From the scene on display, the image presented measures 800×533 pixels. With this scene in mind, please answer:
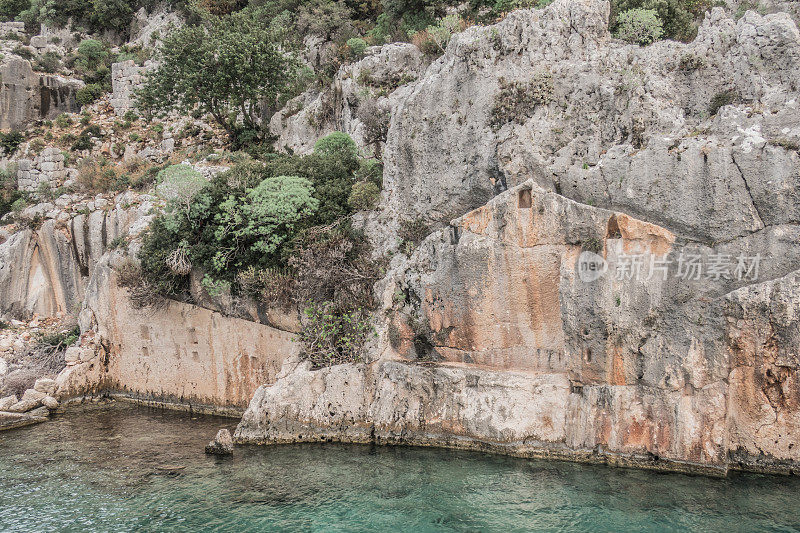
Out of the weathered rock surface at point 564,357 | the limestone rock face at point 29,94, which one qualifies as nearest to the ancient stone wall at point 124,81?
the limestone rock face at point 29,94

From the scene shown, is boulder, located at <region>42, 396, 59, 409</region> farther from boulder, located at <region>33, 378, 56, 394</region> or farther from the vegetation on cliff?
the vegetation on cliff

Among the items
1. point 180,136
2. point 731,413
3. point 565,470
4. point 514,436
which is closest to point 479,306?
point 514,436

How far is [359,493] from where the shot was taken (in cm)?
1070

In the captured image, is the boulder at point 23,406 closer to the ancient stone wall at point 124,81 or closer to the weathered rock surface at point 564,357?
the weathered rock surface at point 564,357

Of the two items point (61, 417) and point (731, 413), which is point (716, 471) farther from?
point (61, 417)

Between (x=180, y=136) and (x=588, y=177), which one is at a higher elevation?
(x=180, y=136)

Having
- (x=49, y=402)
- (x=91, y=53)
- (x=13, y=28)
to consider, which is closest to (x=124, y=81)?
(x=91, y=53)

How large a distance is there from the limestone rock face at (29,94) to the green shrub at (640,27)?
28739 millimetres

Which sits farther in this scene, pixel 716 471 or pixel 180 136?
pixel 180 136

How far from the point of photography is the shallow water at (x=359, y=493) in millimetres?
9508

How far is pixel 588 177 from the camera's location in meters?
11.8

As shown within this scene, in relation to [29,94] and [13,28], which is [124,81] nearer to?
[29,94]

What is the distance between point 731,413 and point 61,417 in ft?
54.1

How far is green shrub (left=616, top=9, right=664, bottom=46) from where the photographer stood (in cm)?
1396
